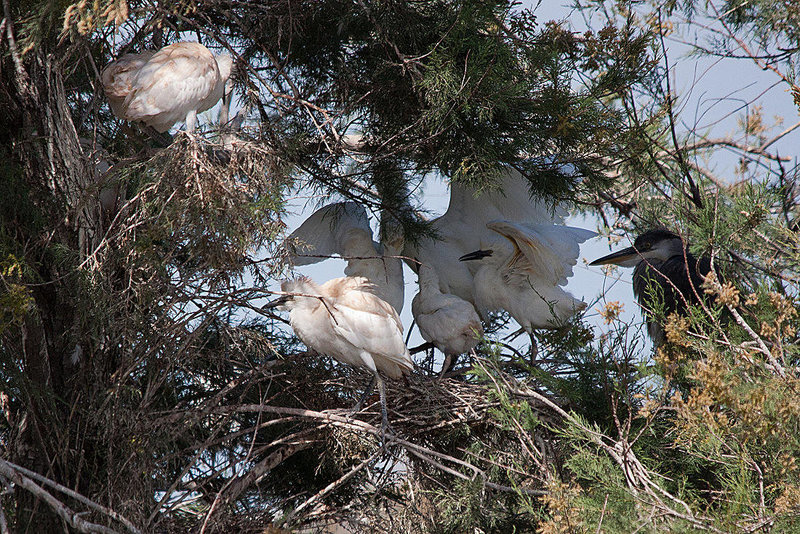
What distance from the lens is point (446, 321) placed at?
127 inches

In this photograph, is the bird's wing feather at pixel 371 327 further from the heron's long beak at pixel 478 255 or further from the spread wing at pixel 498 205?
the spread wing at pixel 498 205

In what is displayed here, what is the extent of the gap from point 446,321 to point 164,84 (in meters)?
1.39

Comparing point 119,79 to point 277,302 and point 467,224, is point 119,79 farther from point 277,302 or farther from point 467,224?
point 467,224

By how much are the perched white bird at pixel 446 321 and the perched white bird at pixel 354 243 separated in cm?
Answer: 18

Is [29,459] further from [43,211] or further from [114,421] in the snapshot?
[43,211]

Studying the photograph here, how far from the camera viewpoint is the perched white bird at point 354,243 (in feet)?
11.4

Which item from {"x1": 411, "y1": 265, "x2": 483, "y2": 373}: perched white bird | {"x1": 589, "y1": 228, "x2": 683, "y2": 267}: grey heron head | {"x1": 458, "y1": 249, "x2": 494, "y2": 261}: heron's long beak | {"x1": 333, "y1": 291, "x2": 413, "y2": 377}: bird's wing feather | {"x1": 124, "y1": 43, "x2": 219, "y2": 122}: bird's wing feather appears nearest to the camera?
{"x1": 124, "y1": 43, "x2": 219, "y2": 122}: bird's wing feather

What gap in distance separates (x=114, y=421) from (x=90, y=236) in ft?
1.93

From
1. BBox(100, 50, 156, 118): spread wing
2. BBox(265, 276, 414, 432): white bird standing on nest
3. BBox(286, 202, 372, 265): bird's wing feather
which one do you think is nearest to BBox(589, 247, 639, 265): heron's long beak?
BBox(286, 202, 372, 265): bird's wing feather

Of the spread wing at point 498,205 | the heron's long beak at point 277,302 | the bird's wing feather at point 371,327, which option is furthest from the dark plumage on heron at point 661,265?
the heron's long beak at point 277,302

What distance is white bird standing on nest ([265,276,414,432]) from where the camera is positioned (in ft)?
9.12

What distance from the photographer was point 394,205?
130 inches

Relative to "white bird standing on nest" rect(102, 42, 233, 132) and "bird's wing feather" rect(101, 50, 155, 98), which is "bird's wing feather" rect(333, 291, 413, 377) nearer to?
"white bird standing on nest" rect(102, 42, 233, 132)

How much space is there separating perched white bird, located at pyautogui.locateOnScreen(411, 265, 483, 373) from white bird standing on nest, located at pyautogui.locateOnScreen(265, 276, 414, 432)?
0.35m
